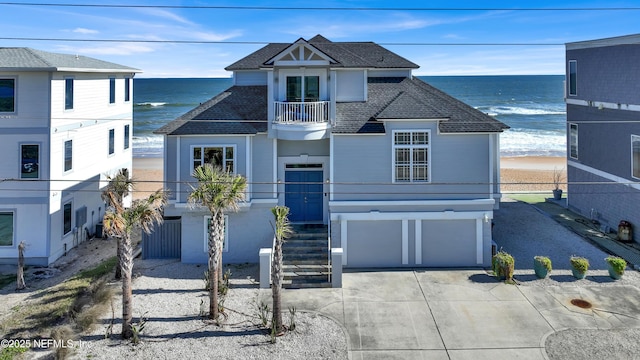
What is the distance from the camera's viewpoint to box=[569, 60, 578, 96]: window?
24062 mm

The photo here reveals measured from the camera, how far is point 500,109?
85250 millimetres

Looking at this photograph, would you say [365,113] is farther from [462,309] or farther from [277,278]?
[277,278]

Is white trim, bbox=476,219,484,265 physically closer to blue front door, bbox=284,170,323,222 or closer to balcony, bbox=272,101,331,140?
blue front door, bbox=284,170,323,222

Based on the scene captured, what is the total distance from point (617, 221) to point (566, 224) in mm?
2215

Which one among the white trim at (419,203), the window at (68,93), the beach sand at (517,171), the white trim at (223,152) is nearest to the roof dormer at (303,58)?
the white trim at (223,152)

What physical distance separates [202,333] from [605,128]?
2147 cm

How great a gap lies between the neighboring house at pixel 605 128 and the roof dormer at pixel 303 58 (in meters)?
12.4

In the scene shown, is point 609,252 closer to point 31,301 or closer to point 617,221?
point 617,221

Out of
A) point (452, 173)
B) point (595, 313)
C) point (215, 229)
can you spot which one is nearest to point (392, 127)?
point (452, 173)

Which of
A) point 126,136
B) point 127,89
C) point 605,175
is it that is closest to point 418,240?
point 605,175

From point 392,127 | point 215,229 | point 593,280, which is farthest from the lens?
point 392,127

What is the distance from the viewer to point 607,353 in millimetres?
11062

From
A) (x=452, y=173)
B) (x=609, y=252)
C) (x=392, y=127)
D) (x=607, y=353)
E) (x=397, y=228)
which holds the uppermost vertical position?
(x=392, y=127)

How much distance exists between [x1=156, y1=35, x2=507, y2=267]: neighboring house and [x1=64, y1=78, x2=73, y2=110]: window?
532cm
